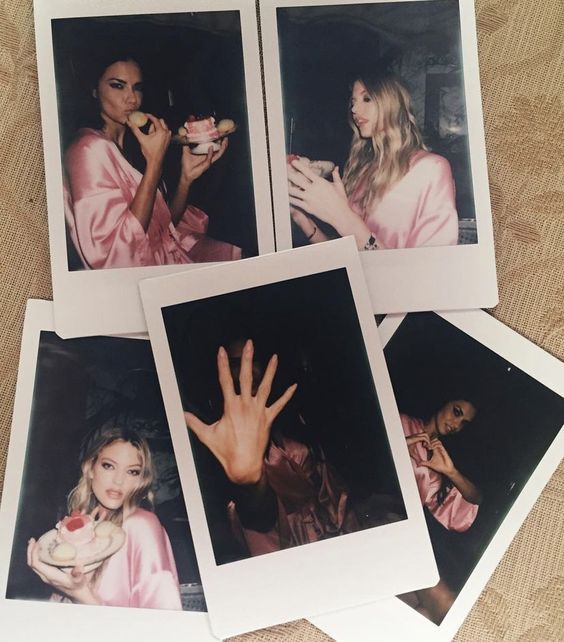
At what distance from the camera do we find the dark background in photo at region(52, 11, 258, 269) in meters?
0.50

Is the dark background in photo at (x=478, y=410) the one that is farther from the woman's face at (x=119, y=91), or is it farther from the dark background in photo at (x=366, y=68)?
the woman's face at (x=119, y=91)

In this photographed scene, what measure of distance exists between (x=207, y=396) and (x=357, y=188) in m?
0.21

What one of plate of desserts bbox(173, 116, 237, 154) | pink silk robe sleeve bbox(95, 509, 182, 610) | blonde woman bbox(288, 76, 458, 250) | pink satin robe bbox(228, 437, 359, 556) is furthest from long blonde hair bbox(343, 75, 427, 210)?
pink silk robe sleeve bbox(95, 509, 182, 610)

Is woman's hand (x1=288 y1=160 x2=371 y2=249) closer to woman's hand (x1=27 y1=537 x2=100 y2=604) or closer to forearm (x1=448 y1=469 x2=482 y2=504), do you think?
forearm (x1=448 y1=469 x2=482 y2=504)

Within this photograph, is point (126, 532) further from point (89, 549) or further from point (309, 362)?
point (309, 362)

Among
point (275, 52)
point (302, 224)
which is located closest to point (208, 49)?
point (275, 52)

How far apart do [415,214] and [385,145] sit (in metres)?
0.06

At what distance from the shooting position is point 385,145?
51cm

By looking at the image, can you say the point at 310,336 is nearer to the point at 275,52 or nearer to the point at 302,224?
the point at 302,224

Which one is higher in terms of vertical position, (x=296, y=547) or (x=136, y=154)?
(x=136, y=154)

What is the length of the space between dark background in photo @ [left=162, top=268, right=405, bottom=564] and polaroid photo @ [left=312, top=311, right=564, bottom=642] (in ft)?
0.10

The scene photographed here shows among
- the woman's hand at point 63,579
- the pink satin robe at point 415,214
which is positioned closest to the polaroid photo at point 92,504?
the woman's hand at point 63,579

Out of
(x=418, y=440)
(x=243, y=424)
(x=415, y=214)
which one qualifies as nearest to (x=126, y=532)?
(x=243, y=424)

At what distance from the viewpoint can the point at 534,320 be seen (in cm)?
51
